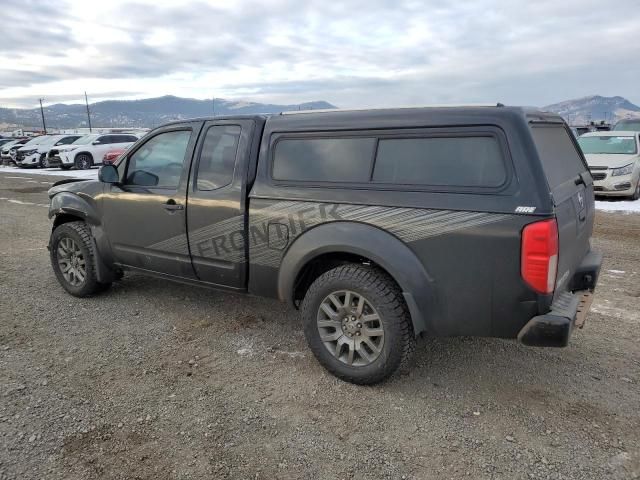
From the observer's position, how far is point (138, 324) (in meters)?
4.32

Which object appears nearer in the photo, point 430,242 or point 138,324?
point 430,242

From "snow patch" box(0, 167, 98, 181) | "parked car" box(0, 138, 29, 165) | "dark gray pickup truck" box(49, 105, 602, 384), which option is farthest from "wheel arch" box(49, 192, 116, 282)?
"parked car" box(0, 138, 29, 165)

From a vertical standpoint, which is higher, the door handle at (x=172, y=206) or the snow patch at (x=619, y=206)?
the door handle at (x=172, y=206)

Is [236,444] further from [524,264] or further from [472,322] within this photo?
[524,264]

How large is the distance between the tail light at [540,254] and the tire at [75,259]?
3899mm

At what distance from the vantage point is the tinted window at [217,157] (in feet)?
12.4

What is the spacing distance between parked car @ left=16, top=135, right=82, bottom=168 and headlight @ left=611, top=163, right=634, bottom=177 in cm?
2241

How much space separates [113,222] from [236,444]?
2.66m

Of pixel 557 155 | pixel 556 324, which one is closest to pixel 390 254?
pixel 556 324

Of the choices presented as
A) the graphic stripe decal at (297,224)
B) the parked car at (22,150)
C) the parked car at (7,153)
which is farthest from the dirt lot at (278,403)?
the parked car at (7,153)

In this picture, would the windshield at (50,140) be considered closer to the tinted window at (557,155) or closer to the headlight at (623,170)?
the headlight at (623,170)

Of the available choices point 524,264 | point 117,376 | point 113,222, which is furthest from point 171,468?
point 113,222

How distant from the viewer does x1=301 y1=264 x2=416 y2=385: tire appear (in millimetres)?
3051

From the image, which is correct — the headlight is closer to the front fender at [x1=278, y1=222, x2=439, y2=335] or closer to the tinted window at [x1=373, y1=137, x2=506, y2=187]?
the tinted window at [x1=373, y1=137, x2=506, y2=187]
